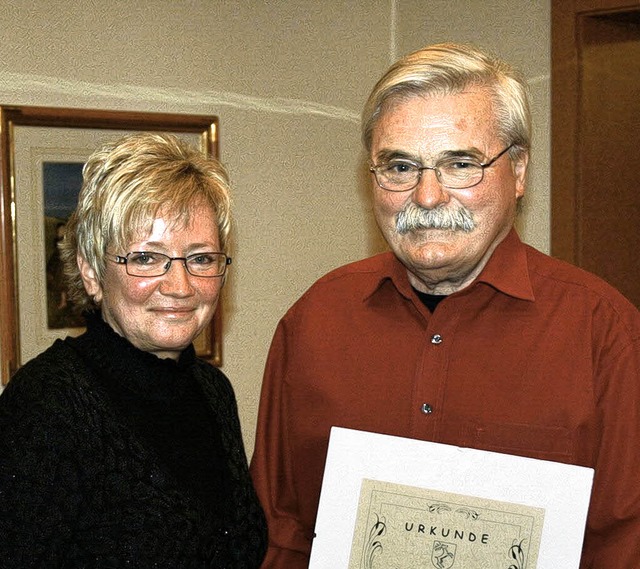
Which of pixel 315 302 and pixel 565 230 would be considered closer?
pixel 315 302

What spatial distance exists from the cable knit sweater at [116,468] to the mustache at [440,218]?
555mm

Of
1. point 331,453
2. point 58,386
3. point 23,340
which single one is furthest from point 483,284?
point 23,340

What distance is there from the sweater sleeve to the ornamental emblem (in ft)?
1.99

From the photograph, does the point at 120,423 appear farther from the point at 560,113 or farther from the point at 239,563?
the point at 560,113

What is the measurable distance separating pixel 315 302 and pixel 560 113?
147cm

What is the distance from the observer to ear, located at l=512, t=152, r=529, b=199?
1.85m

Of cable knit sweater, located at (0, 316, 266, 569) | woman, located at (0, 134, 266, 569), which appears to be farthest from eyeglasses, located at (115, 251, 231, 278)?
cable knit sweater, located at (0, 316, 266, 569)

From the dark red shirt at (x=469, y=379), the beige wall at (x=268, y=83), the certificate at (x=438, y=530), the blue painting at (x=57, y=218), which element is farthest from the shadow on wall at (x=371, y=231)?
the certificate at (x=438, y=530)

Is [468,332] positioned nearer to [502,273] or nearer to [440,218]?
[502,273]

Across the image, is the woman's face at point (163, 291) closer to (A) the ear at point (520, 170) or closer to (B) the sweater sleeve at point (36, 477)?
(B) the sweater sleeve at point (36, 477)

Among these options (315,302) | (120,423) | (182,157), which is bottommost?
(120,423)

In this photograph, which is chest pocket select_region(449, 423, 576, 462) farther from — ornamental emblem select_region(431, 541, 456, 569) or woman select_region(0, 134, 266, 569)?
woman select_region(0, 134, 266, 569)

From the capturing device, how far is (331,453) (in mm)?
1722

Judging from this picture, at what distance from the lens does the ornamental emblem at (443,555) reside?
1.63 metres
